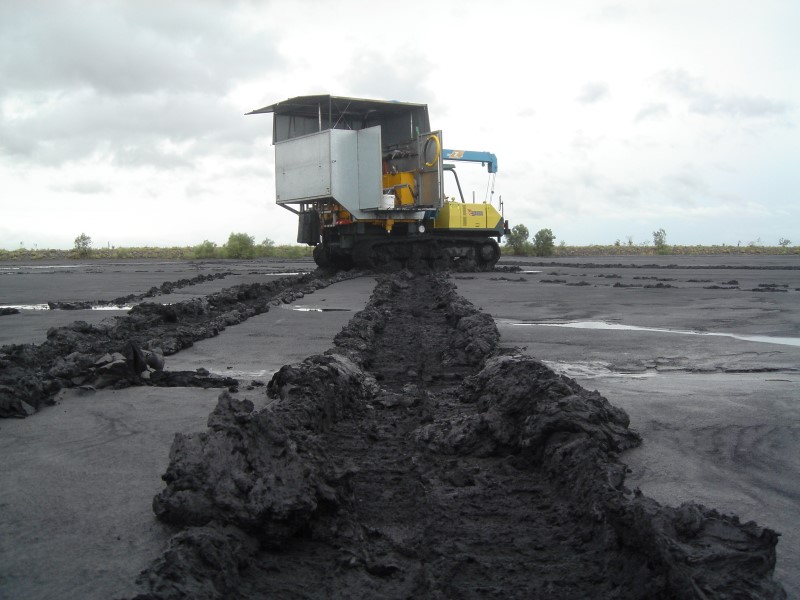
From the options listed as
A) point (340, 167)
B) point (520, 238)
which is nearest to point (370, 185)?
point (340, 167)

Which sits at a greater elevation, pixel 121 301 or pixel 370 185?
pixel 370 185

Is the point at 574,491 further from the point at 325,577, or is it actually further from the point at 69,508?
the point at 69,508

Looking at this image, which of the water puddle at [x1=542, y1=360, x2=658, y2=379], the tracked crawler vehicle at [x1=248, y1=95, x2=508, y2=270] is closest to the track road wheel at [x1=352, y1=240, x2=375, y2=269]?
the tracked crawler vehicle at [x1=248, y1=95, x2=508, y2=270]

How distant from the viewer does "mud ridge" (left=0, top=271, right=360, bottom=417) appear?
5.89 metres

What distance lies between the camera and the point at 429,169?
80.1 ft

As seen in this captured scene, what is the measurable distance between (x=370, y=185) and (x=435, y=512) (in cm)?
1984

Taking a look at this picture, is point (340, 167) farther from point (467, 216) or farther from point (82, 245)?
point (82, 245)

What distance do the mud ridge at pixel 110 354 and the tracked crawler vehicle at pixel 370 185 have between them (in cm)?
1032

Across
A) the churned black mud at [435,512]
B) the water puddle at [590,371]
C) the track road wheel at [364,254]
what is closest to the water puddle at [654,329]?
the water puddle at [590,371]

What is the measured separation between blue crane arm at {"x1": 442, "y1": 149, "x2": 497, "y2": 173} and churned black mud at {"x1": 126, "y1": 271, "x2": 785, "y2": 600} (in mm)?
20890

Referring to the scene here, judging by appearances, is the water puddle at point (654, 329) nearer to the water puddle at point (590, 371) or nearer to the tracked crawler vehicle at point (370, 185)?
the water puddle at point (590, 371)

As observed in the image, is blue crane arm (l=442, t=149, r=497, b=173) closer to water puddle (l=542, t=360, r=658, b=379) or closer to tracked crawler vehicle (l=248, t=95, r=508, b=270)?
tracked crawler vehicle (l=248, t=95, r=508, b=270)

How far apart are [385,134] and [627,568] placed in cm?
2405

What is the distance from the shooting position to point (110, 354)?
6.91 metres
